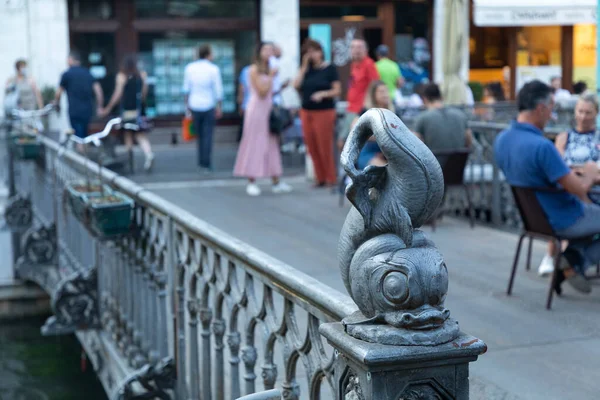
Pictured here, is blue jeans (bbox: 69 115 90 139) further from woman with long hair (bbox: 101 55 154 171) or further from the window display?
the window display

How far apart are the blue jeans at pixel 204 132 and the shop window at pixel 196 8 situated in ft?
26.2

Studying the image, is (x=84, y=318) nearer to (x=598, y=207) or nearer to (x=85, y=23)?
(x=598, y=207)

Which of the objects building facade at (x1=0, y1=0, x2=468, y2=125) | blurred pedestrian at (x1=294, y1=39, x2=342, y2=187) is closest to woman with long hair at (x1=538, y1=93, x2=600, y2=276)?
blurred pedestrian at (x1=294, y1=39, x2=342, y2=187)

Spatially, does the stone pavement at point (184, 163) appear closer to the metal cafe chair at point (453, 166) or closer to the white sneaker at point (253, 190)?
the white sneaker at point (253, 190)

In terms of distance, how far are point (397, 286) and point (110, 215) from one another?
12.2 feet

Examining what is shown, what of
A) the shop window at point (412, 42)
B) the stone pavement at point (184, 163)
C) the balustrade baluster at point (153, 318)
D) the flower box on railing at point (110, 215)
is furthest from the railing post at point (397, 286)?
the shop window at point (412, 42)

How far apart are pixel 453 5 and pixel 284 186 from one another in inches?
149

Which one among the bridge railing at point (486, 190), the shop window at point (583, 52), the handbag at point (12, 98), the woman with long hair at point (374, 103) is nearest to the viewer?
the woman with long hair at point (374, 103)

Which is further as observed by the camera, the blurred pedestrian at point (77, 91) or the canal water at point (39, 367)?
the blurred pedestrian at point (77, 91)

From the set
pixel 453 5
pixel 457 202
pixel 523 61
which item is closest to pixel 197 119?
pixel 453 5

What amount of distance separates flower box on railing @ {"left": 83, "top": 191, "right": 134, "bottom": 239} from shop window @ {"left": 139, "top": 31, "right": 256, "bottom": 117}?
17.1 m

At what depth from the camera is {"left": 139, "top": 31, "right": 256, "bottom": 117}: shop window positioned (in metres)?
23.1

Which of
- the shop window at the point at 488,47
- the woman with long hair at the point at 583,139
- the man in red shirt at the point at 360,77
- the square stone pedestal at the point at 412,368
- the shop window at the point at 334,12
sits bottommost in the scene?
the square stone pedestal at the point at 412,368

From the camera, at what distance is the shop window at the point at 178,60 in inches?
909
